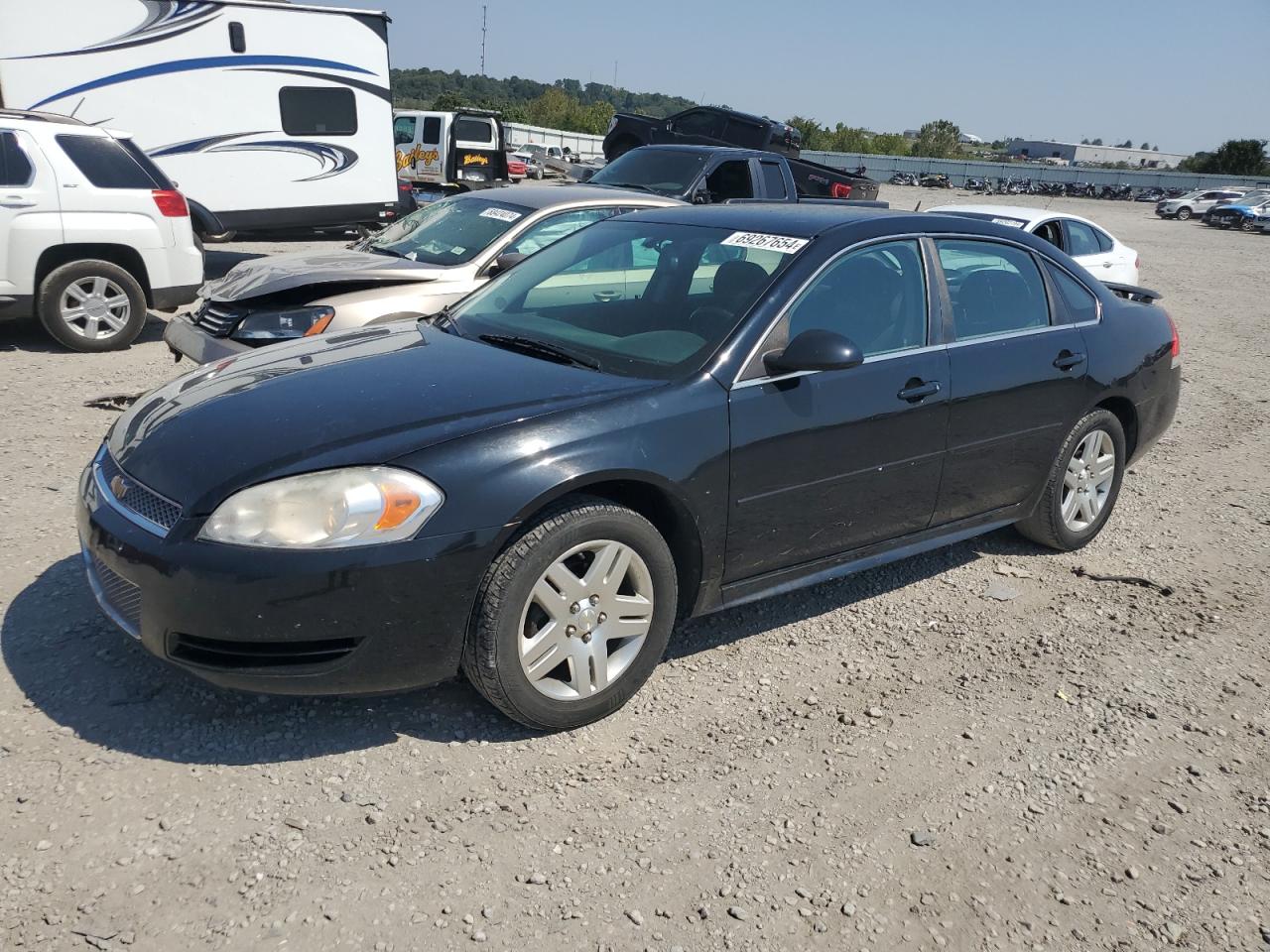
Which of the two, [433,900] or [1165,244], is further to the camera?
[1165,244]

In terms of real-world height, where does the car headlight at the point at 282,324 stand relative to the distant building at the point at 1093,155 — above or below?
below

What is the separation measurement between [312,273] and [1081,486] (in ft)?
15.1

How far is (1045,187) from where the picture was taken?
66562 millimetres

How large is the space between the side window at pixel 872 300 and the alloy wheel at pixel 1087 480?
4.31 feet

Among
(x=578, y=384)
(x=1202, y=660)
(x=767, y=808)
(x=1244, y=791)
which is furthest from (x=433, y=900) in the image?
(x=1202, y=660)

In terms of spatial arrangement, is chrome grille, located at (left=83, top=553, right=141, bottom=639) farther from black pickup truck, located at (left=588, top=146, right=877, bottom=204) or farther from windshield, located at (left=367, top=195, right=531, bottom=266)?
black pickup truck, located at (left=588, top=146, right=877, bottom=204)

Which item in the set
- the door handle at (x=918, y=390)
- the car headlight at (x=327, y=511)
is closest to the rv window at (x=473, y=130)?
the door handle at (x=918, y=390)

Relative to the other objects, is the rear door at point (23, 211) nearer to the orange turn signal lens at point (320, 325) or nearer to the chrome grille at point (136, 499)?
the orange turn signal lens at point (320, 325)

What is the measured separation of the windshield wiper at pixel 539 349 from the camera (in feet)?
11.8

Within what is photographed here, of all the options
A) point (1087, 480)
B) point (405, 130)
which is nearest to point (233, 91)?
point (1087, 480)

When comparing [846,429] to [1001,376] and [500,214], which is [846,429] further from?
[500,214]

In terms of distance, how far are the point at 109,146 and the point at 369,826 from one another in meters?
7.71

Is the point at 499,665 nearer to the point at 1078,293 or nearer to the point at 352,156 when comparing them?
the point at 1078,293

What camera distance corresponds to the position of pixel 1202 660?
13.4ft
